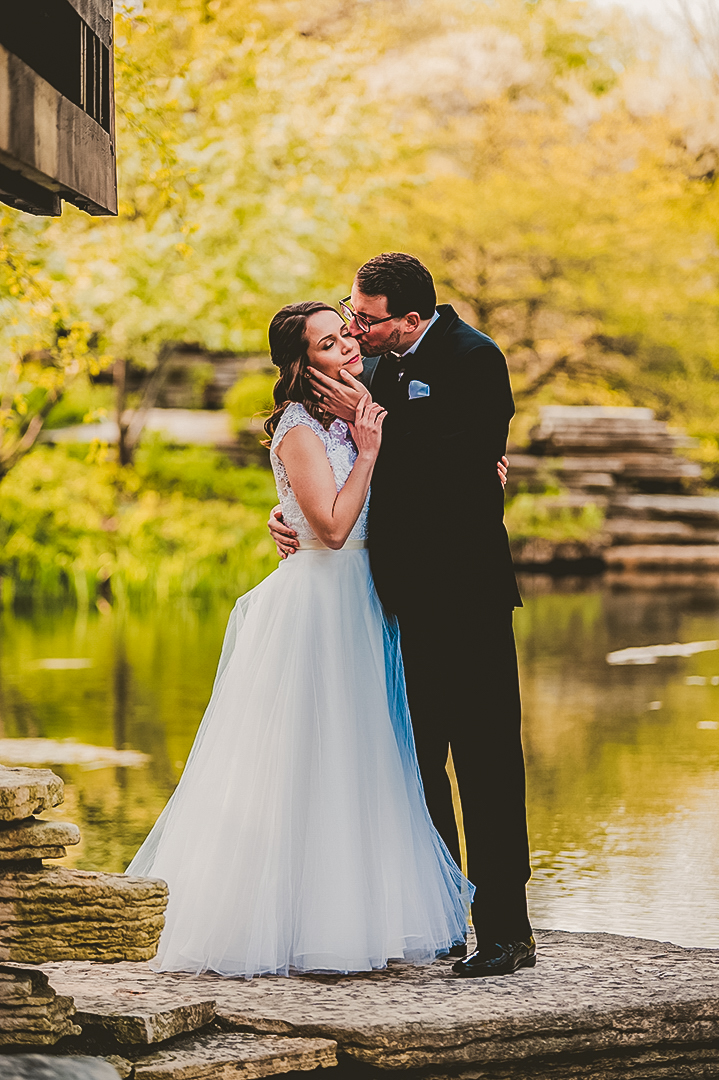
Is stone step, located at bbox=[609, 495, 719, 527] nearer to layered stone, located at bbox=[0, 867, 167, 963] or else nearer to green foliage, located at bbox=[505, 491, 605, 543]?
green foliage, located at bbox=[505, 491, 605, 543]

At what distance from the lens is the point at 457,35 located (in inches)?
1329

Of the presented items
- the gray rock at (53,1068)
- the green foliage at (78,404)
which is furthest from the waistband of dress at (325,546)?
the green foliage at (78,404)

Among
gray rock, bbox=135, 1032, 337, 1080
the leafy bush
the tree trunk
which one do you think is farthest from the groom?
the leafy bush

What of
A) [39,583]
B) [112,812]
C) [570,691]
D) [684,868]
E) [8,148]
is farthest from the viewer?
[39,583]

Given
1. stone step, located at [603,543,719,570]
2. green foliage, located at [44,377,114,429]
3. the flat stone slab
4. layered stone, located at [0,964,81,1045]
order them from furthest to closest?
green foliage, located at [44,377,114,429] → stone step, located at [603,543,719,570] → the flat stone slab → layered stone, located at [0,964,81,1045]

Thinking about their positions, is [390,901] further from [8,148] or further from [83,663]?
[83,663]

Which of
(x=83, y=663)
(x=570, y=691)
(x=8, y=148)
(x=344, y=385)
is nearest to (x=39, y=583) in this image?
(x=83, y=663)

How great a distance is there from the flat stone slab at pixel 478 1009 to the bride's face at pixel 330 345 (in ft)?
5.79

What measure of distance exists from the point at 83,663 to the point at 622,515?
1252 cm

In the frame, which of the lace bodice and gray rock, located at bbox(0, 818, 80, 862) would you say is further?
the lace bodice

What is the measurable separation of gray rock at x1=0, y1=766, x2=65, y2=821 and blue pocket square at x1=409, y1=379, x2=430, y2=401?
5.26 ft

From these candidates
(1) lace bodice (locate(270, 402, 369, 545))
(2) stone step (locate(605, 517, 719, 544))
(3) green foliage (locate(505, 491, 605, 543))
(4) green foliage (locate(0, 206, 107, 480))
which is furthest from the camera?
(2) stone step (locate(605, 517, 719, 544))

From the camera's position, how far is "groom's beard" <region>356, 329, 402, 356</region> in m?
4.09

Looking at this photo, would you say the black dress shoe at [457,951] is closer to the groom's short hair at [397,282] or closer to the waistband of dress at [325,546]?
the waistband of dress at [325,546]
